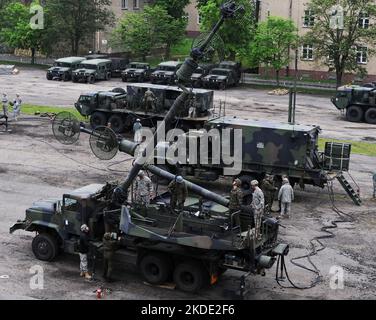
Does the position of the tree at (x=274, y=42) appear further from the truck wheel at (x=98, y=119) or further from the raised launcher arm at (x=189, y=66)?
the raised launcher arm at (x=189, y=66)

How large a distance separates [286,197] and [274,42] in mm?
31876

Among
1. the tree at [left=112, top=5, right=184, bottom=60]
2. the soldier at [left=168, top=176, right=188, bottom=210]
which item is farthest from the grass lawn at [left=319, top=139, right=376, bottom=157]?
the tree at [left=112, top=5, right=184, bottom=60]

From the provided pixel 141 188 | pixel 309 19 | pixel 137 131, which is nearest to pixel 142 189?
pixel 141 188

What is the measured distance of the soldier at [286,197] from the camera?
21641mm

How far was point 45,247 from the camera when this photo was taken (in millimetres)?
16953

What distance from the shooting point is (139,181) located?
18.5 meters

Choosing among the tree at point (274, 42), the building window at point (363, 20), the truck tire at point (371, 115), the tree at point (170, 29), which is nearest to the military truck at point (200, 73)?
the tree at point (274, 42)

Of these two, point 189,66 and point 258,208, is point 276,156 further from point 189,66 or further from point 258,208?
point 189,66

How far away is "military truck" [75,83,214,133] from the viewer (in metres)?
32.6

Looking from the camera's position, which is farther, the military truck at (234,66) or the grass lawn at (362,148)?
the military truck at (234,66)

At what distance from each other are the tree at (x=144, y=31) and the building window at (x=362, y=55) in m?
16.3

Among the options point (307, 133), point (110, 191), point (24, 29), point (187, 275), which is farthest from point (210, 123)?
point (24, 29)

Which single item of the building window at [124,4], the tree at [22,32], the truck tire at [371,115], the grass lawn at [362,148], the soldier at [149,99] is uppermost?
the building window at [124,4]
